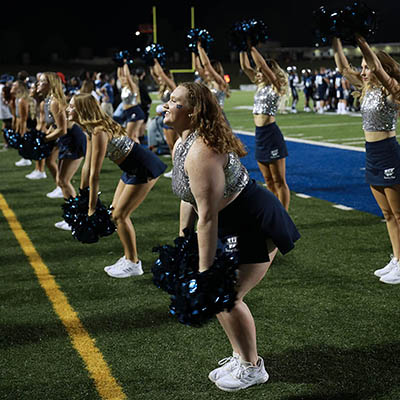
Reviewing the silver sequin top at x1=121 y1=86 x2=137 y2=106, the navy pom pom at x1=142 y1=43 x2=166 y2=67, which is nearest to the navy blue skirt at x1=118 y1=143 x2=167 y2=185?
the navy pom pom at x1=142 y1=43 x2=166 y2=67

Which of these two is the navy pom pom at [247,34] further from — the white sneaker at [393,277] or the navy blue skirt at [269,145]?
the white sneaker at [393,277]

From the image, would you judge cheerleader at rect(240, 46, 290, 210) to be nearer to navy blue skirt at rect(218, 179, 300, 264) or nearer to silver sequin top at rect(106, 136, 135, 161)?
silver sequin top at rect(106, 136, 135, 161)

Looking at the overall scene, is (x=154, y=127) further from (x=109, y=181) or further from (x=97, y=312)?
(x=97, y=312)

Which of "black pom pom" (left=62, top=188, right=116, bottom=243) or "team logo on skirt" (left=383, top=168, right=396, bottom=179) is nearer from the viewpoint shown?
"team logo on skirt" (left=383, top=168, right=396, bottom=179)

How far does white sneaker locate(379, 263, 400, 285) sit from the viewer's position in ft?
15.7

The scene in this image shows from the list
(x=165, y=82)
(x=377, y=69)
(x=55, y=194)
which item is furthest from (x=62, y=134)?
(x=377, y=69)

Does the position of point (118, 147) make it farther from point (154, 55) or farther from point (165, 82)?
point (154, 55)

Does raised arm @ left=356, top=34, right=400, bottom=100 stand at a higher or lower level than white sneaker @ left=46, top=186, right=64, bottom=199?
higher

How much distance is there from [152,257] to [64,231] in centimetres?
153

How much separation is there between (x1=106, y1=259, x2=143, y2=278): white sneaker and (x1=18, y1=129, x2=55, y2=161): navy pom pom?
101 inches

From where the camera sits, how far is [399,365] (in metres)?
3.41

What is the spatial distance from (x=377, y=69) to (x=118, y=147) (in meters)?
2.03

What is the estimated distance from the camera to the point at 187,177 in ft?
9.15

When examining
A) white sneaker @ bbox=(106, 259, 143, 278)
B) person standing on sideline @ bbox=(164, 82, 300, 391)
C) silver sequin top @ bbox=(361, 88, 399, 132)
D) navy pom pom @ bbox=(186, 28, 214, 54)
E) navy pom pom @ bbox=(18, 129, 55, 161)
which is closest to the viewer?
person standing on sideline @ bbox=(164, 82, 300, 391)
